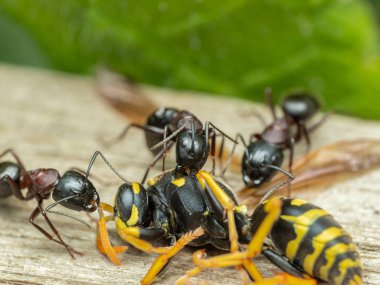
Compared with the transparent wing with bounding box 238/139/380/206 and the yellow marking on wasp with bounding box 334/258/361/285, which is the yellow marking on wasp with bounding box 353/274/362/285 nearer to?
the yellow marking on wasp with bounding box 334/258/361/285

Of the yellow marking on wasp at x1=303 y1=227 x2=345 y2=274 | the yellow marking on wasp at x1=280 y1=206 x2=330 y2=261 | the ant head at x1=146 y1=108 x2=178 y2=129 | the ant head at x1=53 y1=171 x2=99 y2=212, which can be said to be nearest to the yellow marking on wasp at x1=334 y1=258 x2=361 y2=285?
the yellow marking on wasp at x1=303 y1=227 x2=345 y2=274

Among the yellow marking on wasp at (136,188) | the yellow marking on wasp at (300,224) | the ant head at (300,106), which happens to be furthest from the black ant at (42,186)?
the ant head at (300,106)

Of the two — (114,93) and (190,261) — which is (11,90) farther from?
(190,261)

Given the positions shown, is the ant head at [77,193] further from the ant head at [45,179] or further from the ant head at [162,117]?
the ant head at [162,117]

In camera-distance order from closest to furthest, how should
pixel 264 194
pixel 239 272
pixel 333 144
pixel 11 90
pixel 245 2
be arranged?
pixel 239 272, pixel 264 194, pixel 333 144, pixel 245 2, pixel 11 90

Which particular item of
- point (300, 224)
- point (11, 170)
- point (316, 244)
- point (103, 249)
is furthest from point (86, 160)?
point (316, 244)

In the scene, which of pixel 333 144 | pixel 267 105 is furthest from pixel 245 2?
pixel 333 144
